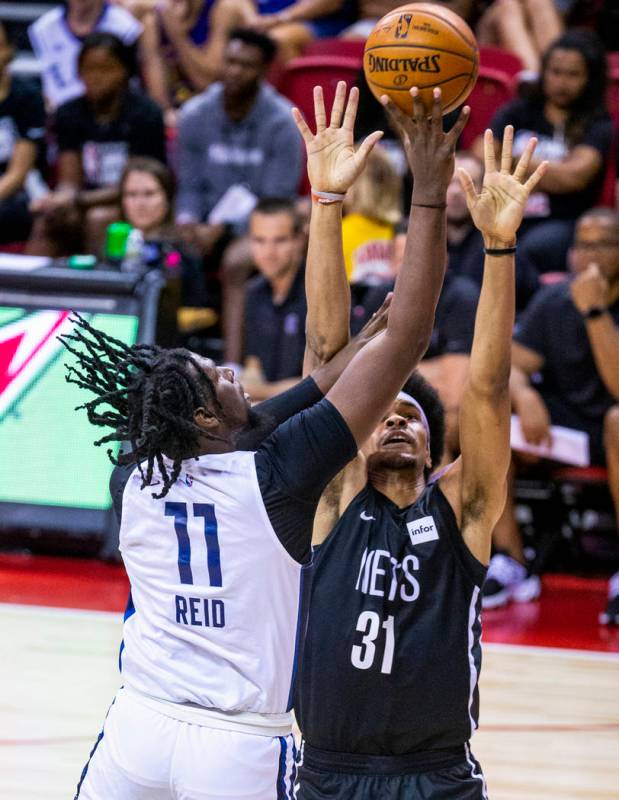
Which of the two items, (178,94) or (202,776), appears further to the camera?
(178,94)

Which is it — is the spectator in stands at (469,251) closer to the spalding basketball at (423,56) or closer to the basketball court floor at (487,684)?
the basketball court floor at (487,684)

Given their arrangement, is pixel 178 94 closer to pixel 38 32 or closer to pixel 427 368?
pixel 38 32

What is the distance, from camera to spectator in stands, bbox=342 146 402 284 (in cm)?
736

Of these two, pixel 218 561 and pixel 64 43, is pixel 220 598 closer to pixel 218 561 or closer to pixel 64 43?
pixel 218 561

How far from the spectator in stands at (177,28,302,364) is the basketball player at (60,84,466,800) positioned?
5.53 m

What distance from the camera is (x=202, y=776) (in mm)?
2510

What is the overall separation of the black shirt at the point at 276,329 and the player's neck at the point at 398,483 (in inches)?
155

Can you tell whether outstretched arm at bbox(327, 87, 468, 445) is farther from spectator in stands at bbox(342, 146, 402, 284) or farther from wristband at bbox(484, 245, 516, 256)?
spectator in stands at bbox(342, 146, 402, 284)

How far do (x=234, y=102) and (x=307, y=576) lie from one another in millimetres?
5842

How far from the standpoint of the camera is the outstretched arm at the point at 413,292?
2.64m

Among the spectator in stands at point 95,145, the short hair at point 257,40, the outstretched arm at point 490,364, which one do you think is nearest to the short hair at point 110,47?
the spectator in stands at point 95,145

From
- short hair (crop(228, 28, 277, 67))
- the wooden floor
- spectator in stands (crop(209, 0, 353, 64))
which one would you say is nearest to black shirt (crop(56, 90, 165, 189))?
short hair (crop(228, 28, 277, 67))

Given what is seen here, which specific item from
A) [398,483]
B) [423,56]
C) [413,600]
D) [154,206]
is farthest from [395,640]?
[154,206]

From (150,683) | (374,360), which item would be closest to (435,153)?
(374,360)
